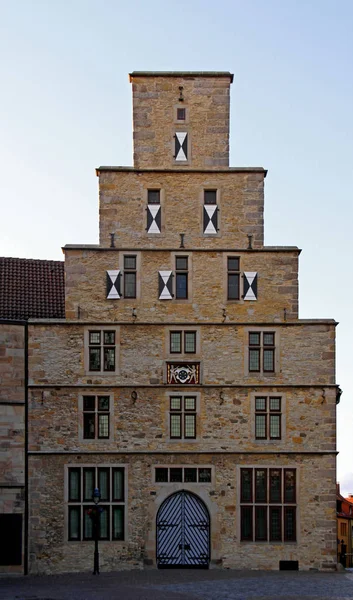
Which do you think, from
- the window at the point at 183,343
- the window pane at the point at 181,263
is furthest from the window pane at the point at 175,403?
the window pane at the point at 181,263

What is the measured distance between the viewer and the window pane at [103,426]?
3359 centimetres

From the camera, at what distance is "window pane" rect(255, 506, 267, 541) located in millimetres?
33312

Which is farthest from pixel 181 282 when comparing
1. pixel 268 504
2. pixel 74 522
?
pixel 74 522

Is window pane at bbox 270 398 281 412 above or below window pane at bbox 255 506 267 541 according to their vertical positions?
above

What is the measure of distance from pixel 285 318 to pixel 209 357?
253cm

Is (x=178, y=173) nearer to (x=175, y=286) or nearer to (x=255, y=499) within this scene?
(x=175, y=286)

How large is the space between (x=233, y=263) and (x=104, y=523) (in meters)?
8.46

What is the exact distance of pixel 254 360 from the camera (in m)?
34.0

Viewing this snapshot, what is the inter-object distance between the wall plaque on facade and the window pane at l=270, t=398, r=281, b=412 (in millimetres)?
2238

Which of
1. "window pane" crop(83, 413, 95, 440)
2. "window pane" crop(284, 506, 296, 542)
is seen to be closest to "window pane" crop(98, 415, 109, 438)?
"window pane" crop(83, 413, 95, 440)

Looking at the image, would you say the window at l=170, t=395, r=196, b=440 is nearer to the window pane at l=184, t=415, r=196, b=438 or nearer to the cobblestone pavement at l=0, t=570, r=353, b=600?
the window pane at l=184, t=415, r=196, b=438

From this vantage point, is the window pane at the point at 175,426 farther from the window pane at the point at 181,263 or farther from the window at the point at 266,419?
the window pane at the point at 181,263

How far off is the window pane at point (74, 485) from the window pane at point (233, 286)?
22.2ft

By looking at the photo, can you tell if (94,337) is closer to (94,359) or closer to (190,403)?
(94,359)
